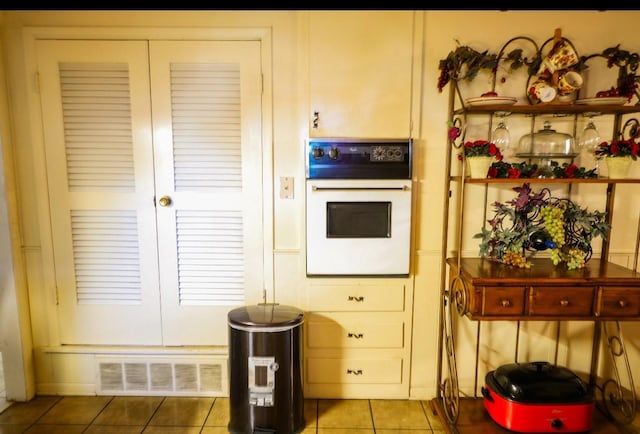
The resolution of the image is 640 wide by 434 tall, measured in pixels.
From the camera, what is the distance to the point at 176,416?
2062 millimetres

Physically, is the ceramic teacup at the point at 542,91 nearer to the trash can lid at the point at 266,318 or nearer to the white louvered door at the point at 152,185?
the white louvered door at the point at 152,185

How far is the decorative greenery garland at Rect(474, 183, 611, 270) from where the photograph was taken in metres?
1.85

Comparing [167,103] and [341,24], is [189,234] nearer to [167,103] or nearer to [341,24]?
[167,103]

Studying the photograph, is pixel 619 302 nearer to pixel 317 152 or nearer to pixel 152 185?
pixel 317 152

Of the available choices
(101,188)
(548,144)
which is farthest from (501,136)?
(101,188)

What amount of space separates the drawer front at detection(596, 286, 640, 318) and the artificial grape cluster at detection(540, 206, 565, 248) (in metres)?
0.28

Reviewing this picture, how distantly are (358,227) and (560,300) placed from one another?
97cm

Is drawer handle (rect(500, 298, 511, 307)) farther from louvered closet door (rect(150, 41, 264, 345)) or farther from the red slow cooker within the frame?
louvered closet door (rect(150, 41, 264, 345))

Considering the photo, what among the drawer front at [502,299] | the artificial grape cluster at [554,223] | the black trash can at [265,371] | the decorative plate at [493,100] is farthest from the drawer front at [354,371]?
the decorative plate at [493,100]

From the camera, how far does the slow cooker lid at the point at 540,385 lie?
1840 mm

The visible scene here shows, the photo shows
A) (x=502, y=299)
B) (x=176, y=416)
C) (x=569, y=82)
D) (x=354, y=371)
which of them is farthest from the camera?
(x=354, y=371)

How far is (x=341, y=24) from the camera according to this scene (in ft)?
6.35

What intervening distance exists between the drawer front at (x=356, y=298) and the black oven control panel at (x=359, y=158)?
23.8 inches

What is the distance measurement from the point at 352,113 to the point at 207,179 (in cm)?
85
